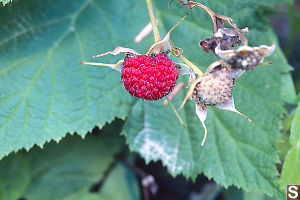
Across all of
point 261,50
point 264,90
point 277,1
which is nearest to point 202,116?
point 261,50

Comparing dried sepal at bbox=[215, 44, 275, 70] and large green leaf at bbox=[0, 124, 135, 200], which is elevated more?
dried sepal at bbox=[215, 44, 275, 70]

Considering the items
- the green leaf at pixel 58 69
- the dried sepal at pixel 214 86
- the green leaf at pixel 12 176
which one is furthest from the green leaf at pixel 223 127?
the green leaf at pixel 12 176

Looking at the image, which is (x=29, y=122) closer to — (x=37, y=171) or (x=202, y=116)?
(x=37, y=171)

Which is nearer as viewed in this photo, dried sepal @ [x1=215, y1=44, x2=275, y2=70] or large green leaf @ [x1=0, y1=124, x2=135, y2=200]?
dried sepal @ [x1=215, y1=44, x2=275, y2=70]

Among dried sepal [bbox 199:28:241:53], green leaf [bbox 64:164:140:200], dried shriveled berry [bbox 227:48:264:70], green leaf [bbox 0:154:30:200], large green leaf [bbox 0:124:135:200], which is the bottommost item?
green leaf [bbox 64:164:140:200]

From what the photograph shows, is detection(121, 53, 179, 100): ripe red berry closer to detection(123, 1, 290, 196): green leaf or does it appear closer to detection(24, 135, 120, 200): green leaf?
detection(123, 1, 290, 196): green leaf

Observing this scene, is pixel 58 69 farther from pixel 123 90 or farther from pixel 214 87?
pixel 214 87

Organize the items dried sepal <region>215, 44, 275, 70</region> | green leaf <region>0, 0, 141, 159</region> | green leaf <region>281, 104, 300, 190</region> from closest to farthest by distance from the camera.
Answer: dried sepal <region>215, 44, 275, 70</region> → green leaf <region>281, 104, 300, 190</region> → green leaf <region>0, 0, 141, 159</region>

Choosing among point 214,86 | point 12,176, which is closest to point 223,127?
point 214,86

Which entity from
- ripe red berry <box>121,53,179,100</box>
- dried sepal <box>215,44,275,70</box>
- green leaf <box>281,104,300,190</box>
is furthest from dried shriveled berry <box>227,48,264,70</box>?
green leaf <box>281,104,300,190</box>
